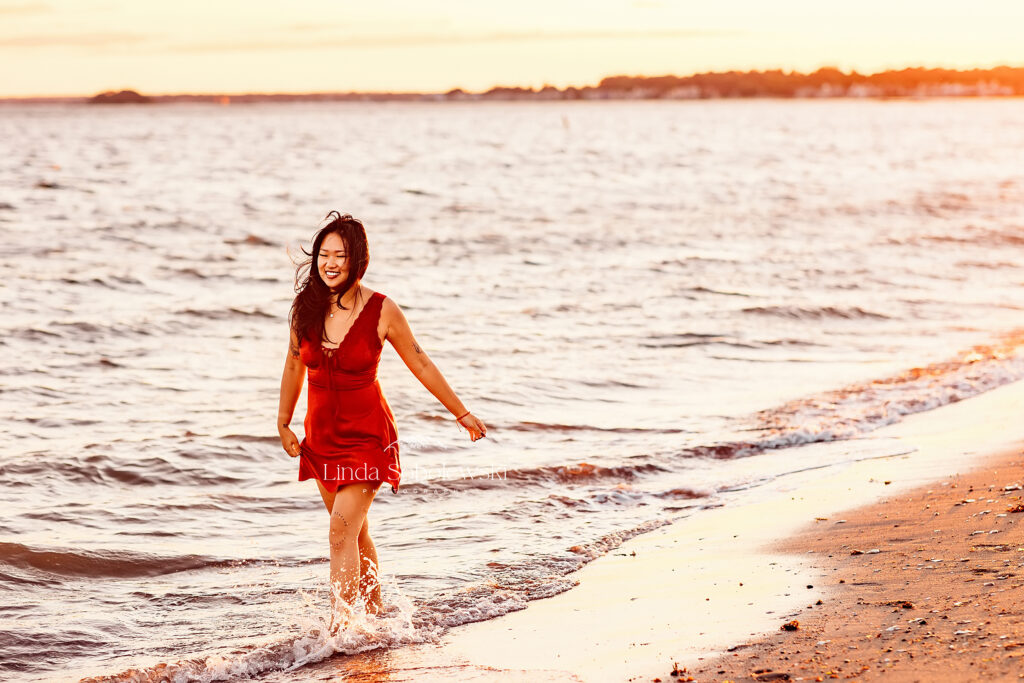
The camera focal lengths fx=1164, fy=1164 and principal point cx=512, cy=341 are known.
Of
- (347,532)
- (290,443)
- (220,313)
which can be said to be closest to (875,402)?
(347,532)

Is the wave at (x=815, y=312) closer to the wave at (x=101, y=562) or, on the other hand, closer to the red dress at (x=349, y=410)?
the wave at (x=101, y=562)

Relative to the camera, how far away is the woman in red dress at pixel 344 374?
199 inches

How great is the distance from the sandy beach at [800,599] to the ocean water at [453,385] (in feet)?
1.39

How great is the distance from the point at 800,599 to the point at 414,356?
210 cm

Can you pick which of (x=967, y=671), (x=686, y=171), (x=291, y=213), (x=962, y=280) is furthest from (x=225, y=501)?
(x=686, y=171)

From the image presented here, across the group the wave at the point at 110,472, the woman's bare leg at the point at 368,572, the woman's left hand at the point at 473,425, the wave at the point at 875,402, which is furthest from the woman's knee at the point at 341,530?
the wave at the point at 875,402

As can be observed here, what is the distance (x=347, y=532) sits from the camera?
204 inches

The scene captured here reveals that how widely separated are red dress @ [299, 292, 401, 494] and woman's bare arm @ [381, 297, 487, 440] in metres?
0.06

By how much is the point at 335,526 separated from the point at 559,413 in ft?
18.1

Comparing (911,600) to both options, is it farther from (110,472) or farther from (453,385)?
(453,385)

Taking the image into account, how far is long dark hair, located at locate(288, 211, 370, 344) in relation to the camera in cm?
502

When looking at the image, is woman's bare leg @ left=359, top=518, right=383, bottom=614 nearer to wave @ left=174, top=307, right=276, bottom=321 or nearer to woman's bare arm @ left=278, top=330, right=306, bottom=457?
woman's bare arm @ left=278, top=330, right=306, bottom=457

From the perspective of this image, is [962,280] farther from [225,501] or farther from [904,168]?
[904,168]

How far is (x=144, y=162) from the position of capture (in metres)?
51.2
